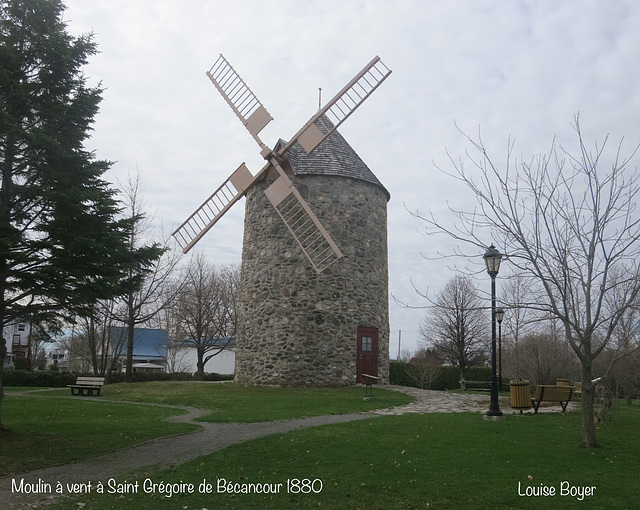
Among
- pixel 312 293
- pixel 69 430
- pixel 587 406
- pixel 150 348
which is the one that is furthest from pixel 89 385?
pixel 150 348

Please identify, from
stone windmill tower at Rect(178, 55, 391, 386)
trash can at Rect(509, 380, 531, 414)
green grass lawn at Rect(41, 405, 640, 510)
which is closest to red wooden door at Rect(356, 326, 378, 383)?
stone windmill tower at Rect(178, 55, 391, 386)

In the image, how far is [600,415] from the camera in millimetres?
11727

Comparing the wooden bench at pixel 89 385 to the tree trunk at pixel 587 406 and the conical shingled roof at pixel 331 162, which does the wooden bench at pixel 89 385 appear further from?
the tree trunk at pixel 587 406

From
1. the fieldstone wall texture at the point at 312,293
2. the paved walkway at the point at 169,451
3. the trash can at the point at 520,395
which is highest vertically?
the fieldstone wall texture at the point at 312,293

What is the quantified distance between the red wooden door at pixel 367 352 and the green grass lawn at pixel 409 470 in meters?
9.40

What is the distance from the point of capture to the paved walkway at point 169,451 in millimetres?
7059

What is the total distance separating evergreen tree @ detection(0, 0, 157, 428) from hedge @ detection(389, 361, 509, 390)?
20.4 metres

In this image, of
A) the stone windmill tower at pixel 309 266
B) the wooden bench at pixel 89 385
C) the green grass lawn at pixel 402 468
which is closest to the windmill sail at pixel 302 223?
the stone windmill tower at pixel 309 266

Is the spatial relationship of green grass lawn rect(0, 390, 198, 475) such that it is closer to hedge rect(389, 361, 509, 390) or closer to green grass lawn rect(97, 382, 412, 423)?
green grass lawn rect(97, 382, 412, 423)

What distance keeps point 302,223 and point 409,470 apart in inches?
478

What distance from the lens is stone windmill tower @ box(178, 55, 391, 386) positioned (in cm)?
1858

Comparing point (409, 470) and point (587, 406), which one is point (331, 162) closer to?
point (587, 406)

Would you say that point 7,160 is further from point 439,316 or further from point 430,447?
point 439,316

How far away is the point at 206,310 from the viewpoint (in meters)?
34.7
